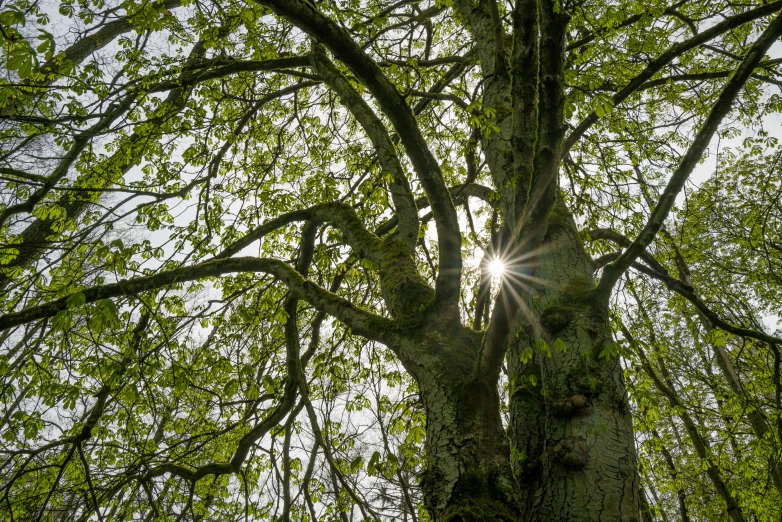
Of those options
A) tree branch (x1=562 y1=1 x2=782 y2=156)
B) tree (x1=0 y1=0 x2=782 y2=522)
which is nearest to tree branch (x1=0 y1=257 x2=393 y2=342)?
tree (x1=0 y1=0 x2=782 y2=522)

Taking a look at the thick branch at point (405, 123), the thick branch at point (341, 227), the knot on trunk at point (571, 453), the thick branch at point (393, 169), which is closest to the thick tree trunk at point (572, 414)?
the knot on trunk at point (571, 453)

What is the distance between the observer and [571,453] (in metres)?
2.07

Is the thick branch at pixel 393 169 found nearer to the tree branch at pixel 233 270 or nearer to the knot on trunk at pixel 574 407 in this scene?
the tree branch at pixel 233 270

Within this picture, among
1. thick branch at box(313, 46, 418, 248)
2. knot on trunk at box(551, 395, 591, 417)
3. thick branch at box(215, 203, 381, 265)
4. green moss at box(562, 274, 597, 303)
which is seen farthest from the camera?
thick branch at box(215, 203, 381, 265)

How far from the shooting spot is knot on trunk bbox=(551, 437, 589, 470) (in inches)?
80.6

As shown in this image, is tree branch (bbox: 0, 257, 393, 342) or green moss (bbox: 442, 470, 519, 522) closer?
green moss (bbox: 442, 470, 519, 522)

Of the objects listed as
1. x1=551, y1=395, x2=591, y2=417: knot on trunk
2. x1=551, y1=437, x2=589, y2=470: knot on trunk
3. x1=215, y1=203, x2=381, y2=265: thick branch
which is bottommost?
x1=551, y1=437, x2=589, y2=470: knot on trunk

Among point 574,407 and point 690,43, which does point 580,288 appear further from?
point 690,43

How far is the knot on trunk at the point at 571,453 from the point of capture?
2.05 m

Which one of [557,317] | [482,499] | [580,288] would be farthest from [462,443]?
[580,288]

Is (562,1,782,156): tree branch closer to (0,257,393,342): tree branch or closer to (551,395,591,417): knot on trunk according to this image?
(551,395,591,417): knot on trunk

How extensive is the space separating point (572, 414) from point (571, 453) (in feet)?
0.66

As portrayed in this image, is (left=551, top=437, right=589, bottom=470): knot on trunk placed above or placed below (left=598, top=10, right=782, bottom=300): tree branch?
below

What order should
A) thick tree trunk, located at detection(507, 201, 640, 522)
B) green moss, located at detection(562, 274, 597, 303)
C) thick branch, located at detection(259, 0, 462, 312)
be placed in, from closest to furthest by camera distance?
thick tree trunk, located at detection(507, 201, 640, 522) → thick branch, located at detection(259, 0, 462, 312) → green moss, located at detection(562, 274, 597, 303)
